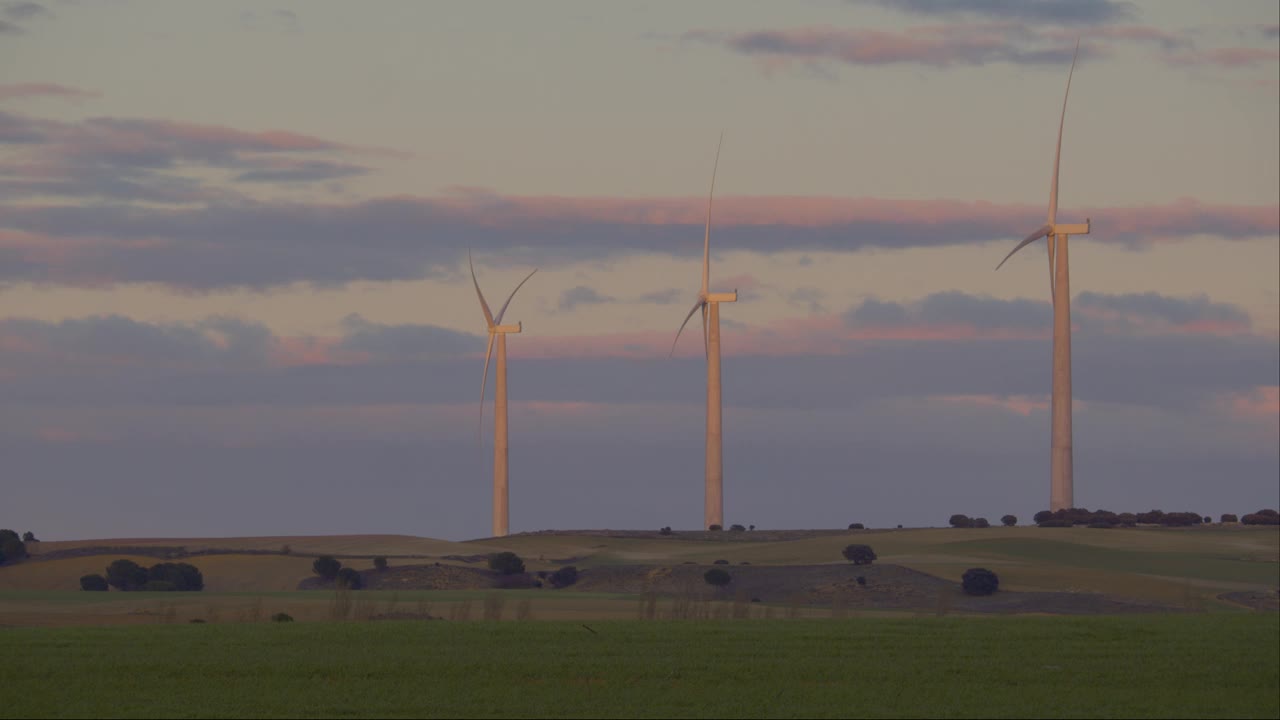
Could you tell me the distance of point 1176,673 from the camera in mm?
30875

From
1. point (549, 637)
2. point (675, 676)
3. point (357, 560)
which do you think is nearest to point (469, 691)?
point (675, 676)

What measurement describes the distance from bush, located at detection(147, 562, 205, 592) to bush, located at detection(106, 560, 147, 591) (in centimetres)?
39

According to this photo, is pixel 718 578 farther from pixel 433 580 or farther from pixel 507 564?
pixel 507 564

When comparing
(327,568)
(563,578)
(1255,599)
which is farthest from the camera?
(327,568)

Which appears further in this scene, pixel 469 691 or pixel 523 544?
pixel 523 544

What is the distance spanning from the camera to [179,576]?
80.4 meters

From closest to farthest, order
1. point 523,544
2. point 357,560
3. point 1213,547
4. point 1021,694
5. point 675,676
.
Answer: point 1021,694 < point 675,676 < point 1213,547 < point 357,560 < point 523,544

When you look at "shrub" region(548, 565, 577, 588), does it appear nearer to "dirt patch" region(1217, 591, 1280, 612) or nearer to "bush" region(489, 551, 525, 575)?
"bush" region(489, 551, 525, 575)

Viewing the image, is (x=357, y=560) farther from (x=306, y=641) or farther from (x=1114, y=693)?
(x=1114, y=693)

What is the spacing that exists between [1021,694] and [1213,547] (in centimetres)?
6328

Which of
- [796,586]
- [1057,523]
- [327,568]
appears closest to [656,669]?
[796,586]

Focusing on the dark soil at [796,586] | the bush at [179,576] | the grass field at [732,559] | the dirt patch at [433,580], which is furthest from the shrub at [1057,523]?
the bush at [179,576]

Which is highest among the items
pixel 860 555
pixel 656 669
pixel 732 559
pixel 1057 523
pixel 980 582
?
pixel 1057 523

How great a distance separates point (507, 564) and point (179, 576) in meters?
15.1
